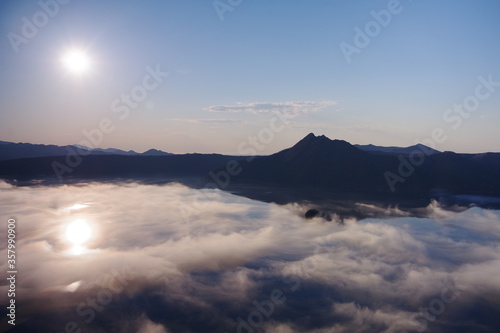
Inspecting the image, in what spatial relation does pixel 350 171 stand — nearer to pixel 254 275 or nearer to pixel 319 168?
pixel 319 168

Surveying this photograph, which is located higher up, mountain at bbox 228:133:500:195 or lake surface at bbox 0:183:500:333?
mountain at bbox 228:133:500:195

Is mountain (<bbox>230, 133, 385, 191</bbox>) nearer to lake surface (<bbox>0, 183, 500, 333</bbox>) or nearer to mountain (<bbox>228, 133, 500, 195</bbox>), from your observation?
mountain (<bbox>228, 133, 500, 195</bbox>)

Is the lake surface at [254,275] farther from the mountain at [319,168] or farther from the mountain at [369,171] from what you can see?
the mountain at [319,168]

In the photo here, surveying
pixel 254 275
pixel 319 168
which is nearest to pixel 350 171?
pixel 319 168

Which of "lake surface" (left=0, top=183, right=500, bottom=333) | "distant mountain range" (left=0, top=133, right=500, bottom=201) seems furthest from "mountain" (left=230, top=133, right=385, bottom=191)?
"lake surface" (left=0, top=183, right=500, bottom=333)

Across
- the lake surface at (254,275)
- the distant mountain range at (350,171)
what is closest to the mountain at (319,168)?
the distant mountain range at (350,171)

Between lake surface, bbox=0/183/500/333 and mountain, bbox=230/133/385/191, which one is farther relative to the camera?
mountain, bbox=230/133/385/191

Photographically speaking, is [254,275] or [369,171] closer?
[254,275]

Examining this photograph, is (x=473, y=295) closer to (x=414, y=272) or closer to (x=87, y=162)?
(x=414, y=272)
